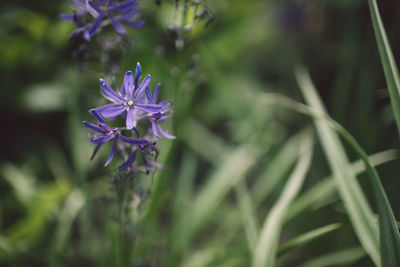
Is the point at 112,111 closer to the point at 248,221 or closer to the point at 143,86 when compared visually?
the point at 143,86

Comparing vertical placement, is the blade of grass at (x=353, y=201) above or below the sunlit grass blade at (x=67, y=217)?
below

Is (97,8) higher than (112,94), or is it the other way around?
(97,8)

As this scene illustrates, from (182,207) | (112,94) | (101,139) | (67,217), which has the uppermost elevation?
(112,94)

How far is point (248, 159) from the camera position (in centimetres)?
187

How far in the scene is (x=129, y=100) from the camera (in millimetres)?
841

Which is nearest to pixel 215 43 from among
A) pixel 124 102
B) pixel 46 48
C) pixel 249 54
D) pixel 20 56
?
pixel 249 54

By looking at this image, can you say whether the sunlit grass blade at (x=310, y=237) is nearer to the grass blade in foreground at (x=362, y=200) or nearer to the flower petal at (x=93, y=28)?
the grass blade in foreground at (x=362, y=200)

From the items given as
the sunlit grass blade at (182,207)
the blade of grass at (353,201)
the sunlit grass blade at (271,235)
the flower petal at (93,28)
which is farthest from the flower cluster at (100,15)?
the sunlit grass blade at (182,207)

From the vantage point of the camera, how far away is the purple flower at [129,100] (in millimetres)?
798

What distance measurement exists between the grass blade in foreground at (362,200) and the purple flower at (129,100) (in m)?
0.69

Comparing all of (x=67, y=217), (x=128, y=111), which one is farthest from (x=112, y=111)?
(x=67, y=217)

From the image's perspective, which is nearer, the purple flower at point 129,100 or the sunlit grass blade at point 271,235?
the purple flower at point 129,100

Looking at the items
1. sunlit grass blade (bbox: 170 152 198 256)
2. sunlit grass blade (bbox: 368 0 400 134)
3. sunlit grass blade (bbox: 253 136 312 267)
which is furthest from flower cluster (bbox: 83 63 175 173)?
sunlit grass blade (bbox: 170 152 198 256)

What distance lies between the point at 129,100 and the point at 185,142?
147 centimetres
